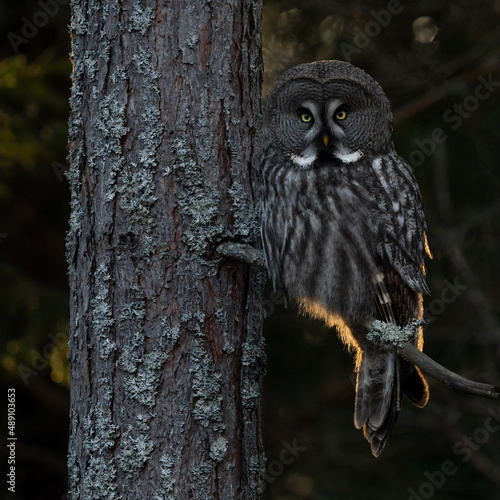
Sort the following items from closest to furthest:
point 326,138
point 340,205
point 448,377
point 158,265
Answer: point 448,377
point 158,265
point 340,205
point 326,138

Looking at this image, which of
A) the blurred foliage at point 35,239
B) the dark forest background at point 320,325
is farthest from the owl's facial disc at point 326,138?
the blurred foliage at point 35,239

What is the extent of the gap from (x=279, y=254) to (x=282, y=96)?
653mm

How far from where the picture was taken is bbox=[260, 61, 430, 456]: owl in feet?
9.05

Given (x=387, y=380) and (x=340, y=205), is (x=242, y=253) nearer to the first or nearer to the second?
(x=340, y=205)

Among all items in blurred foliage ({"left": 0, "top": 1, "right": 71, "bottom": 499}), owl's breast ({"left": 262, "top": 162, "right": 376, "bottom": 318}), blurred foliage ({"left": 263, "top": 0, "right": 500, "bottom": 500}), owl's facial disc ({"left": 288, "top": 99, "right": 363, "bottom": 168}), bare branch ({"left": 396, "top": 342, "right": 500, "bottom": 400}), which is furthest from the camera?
blurred foliage ({"left": 263, "top": 0, "right": 500, "bottom": 500})

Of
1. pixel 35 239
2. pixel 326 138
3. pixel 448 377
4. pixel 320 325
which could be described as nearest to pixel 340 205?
pixel 326 138

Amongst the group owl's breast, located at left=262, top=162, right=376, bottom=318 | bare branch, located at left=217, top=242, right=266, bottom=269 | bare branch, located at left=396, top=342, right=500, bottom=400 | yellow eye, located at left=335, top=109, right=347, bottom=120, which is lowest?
bare branch, located at left=396, top=342, right=500, bottom=400

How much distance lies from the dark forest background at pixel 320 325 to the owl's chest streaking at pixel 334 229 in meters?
1.79

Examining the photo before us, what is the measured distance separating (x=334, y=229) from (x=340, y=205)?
A: 93 millimetres

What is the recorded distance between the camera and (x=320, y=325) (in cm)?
523

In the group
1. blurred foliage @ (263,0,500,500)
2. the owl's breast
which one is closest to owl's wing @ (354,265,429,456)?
the owl's breast

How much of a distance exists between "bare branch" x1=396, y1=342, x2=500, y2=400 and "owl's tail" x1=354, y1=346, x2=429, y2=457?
90 cm

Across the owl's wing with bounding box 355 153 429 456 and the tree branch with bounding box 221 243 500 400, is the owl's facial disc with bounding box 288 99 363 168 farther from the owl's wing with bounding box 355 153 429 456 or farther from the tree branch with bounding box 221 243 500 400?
the tree branch with bounding box 221 243 500 400

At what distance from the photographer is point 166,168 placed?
2377 millimetres
